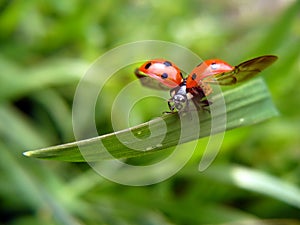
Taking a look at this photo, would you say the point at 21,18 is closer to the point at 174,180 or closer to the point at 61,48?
the point at 61,48

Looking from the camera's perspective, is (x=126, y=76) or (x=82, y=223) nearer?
(x=82, y=223)

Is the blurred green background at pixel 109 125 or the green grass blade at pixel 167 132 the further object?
the blurred green background at pixel 109 125

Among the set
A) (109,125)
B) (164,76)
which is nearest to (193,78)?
(164,76)

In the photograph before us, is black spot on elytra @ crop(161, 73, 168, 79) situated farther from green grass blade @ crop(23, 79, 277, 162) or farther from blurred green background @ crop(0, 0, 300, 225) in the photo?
blurred green background @ crop(0, 0, 300, 225)

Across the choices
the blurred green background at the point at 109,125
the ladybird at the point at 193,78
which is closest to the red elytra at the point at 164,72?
the ladybird at the point at 193,78

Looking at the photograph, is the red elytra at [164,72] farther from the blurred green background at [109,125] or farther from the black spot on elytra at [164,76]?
the blurred green background at [109,125]

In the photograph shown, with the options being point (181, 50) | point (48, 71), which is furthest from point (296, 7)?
point (48, 71)
